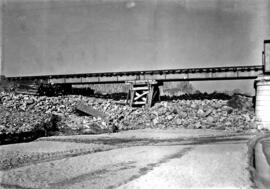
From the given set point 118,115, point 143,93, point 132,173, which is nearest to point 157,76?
point 143,93

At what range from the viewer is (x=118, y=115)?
23.9 meters

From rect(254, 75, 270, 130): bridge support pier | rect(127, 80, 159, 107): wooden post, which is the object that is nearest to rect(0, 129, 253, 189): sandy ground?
rect(254, 75, 270, 130): bridge support pier

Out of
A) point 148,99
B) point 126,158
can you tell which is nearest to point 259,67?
point 148,99

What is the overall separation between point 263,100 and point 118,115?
10432mm

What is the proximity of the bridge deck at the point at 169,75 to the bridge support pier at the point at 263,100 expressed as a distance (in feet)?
11.8

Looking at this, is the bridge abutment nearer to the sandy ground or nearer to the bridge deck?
the bridge deck

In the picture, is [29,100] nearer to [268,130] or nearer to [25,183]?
[268,130]

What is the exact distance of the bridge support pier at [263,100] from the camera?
20.9 meters

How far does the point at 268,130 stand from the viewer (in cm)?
2022

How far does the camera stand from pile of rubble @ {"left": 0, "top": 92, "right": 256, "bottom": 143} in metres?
17.6

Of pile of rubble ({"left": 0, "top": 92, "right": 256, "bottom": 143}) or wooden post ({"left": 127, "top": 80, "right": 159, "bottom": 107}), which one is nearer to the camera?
pile of rubble ({"left": 0, "top": 92, "right": 256, "bottom": 143})

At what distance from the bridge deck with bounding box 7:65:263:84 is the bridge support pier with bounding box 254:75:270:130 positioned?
142 inches

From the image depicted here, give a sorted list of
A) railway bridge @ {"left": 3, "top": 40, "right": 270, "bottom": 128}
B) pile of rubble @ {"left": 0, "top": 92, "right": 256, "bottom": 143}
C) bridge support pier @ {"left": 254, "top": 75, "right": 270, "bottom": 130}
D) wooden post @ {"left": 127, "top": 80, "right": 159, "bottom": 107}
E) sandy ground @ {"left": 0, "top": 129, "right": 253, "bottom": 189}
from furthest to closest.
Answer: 1. wooden post @ {"left": 127, "top": 80, "right": 159, "bottom": 107}
2. railway bridge @ {"left": 3, "top": 40, "right": 270, "bottom": 128}
3. bridge support pier @ {"left": 254, "top": 75, "right": 270, "bottom": 130}
4. pile of rubble @ {"left": 0, "top": 92, "right": 256, "bottom": 143}
5. sandy ground @ {"left": 0, "top": 129, "right": 253, "bottom": 189}

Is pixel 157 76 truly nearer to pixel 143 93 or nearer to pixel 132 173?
pixel 143 93
